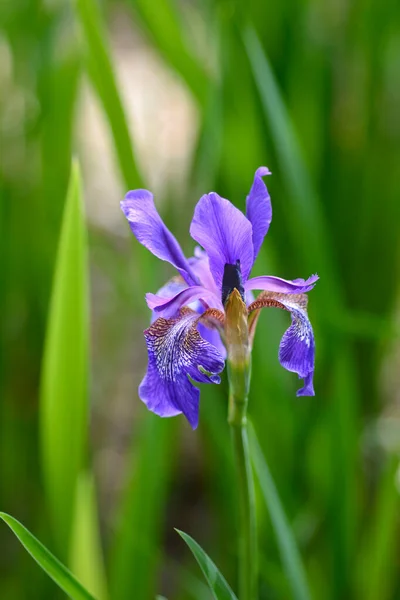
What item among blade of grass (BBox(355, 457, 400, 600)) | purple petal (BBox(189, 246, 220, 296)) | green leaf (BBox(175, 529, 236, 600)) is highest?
purple petal (BBox(189, 246, 220, 296))

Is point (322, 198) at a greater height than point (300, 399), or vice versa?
point (322, 198)

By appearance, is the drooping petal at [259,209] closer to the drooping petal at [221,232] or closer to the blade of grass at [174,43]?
the drooping petal at [221,232]

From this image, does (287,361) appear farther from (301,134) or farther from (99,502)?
(99,502)

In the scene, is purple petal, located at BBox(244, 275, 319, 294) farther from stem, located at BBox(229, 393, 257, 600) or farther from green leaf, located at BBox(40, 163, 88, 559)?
green leaf, located at BBox(40, 163, 88, 559)

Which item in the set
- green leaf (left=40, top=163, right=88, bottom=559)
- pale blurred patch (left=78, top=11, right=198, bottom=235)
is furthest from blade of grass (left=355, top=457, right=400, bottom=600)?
pale blurred patch (left=78, top=11, right=198, bottom=235)

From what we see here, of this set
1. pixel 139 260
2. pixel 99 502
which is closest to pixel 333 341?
pixel 139 260

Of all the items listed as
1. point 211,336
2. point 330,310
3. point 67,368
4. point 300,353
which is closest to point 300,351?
point 300,353

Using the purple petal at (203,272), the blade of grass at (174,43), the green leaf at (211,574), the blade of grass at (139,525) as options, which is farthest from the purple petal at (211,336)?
the blade of grass at (174,43)
